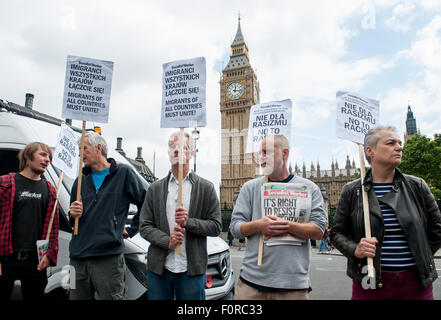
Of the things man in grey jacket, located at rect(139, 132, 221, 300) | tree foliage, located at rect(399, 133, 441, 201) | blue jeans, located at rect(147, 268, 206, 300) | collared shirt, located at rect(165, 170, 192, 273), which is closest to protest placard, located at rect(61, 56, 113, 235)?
man in grey jacket, located at rect(139, 132, 221, 300)

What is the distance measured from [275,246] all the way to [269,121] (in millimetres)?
1291

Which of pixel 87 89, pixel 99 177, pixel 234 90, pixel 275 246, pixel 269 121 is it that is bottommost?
pixel 275 246

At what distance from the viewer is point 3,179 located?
3.10m

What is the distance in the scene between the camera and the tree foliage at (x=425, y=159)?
2929 cm

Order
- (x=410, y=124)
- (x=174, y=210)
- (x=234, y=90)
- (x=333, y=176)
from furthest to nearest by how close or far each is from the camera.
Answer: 1. (x=333, y=176)
2. (x=410, y=124)
3. (x=234, y=90)
4. (x=174, y=210)

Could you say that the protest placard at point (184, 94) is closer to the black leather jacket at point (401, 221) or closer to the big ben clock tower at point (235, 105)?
the black leather jacket at point (401, 221)

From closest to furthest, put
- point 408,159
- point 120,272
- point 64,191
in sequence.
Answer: point 120,272
point 64,191
point 408,159

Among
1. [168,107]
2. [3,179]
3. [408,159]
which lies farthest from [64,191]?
[408,159]

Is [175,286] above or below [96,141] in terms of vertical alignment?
below

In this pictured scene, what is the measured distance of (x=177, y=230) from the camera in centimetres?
Answer: 266

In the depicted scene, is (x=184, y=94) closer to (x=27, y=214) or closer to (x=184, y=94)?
Result: (x=184, y=94)

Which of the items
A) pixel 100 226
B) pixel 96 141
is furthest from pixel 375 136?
pixel 96 141
